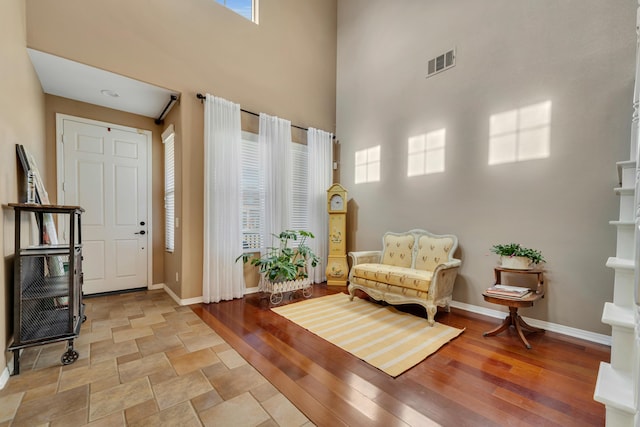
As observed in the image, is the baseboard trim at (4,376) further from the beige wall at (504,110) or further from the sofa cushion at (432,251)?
the beige wall at (504,110)

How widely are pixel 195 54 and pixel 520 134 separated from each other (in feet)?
13.1

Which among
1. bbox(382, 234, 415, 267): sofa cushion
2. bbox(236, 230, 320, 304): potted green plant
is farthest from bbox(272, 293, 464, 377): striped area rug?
bbox(382, 234, 415, 267): sofa cushion

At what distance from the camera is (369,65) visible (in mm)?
4520

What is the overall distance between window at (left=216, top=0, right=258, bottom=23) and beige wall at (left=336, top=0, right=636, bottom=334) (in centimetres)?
182

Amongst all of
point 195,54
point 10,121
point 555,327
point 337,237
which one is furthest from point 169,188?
point 555,327

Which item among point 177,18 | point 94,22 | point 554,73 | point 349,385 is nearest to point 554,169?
point 554,73

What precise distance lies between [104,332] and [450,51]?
5.05m

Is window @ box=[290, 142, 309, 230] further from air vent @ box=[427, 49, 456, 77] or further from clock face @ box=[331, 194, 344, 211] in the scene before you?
air vent @ box=[427, 49, 456, 77]

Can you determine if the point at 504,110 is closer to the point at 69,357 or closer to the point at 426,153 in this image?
the point at 426,153

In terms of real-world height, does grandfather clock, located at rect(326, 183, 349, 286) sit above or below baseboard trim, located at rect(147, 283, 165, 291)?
above

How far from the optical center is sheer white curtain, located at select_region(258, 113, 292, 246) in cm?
402

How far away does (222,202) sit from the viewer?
11.8 feet

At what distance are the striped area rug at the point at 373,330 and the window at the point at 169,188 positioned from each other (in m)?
2.02

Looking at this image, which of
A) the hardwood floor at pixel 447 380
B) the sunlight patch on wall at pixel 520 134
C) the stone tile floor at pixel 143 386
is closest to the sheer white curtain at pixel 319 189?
the hardwood floor at pixel 447 380
